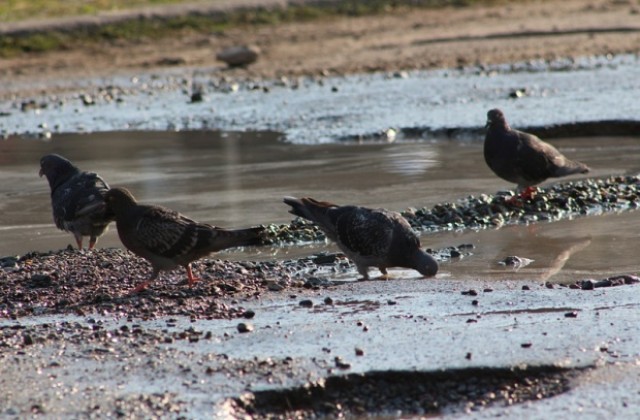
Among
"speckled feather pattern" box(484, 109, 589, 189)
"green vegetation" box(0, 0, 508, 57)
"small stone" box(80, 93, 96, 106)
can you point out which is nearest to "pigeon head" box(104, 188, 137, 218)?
"speckled feather pattern" box(484, 109, 589, 189)

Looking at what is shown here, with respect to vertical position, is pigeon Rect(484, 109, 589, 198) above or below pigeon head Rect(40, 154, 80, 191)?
below

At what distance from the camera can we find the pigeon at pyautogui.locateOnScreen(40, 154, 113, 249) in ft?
29.1

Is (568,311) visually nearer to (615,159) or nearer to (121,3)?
(615,159)

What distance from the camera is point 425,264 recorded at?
26.0ft

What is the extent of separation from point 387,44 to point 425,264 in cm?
1535

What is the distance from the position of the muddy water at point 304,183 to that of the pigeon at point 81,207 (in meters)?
0.40

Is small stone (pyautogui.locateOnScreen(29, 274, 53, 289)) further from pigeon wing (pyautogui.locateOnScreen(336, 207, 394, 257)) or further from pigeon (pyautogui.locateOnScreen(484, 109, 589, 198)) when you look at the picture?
pigeon (pyautogui.locateOnScreen(484, 109, 589, 198))

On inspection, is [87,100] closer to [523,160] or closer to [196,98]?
[196,98]

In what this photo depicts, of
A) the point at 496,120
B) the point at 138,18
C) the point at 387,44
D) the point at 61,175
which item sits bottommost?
the point at 61,175

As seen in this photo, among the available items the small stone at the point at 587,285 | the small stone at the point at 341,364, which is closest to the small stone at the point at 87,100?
the small stone at the point at 587,285

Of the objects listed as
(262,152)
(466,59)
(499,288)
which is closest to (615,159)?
(262,152)

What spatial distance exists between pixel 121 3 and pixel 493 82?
36.6ft

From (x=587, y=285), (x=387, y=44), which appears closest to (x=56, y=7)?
(x=387, y=44)

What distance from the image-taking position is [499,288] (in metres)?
7.44
